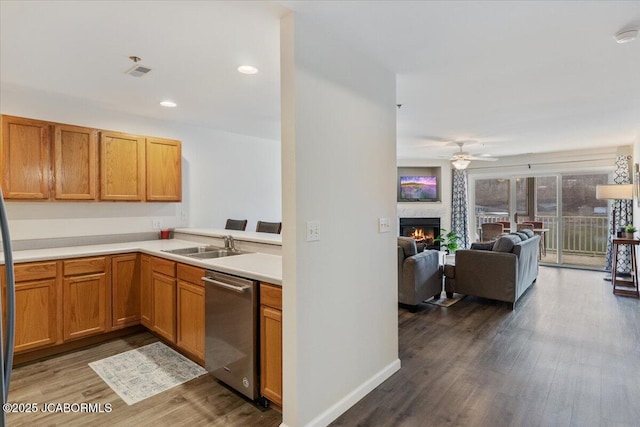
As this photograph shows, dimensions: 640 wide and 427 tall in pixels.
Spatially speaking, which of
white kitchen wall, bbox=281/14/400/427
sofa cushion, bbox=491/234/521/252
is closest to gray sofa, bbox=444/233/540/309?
sofa cushion, bbox=491/234/521/252

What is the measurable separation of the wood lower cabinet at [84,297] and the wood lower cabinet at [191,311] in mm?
910

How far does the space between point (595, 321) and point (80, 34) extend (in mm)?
5467

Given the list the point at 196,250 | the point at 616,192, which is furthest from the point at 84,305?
the point at 616,192

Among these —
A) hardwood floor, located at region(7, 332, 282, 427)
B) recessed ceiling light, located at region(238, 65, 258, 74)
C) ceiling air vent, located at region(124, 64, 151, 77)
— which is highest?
recessed ceiling light, located at region(238, 65, 258, 74)

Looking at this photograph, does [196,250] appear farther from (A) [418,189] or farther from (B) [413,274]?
(A) [418,189]

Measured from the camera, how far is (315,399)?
6.63 ft

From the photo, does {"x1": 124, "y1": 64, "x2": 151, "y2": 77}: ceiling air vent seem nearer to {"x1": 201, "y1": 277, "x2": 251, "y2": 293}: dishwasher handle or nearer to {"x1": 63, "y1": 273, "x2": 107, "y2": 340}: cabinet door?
{"x1": 201, "y1": 277, "x2": 251, "y2": 293}: dishwasher handle

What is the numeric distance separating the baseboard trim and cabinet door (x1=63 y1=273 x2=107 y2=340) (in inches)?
87.3

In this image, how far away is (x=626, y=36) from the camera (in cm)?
215

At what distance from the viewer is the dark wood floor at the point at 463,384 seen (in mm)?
2139

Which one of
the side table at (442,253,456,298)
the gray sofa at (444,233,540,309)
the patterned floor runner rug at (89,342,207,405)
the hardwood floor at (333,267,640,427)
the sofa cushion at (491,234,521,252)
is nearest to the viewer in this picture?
the hardwood floor at (333,267,640,427)

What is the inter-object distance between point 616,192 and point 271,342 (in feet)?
20.6

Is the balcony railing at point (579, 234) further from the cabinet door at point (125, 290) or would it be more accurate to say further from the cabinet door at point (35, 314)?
the cabinet door at point (35, 314)

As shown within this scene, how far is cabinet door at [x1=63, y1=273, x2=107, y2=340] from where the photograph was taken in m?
3.02
